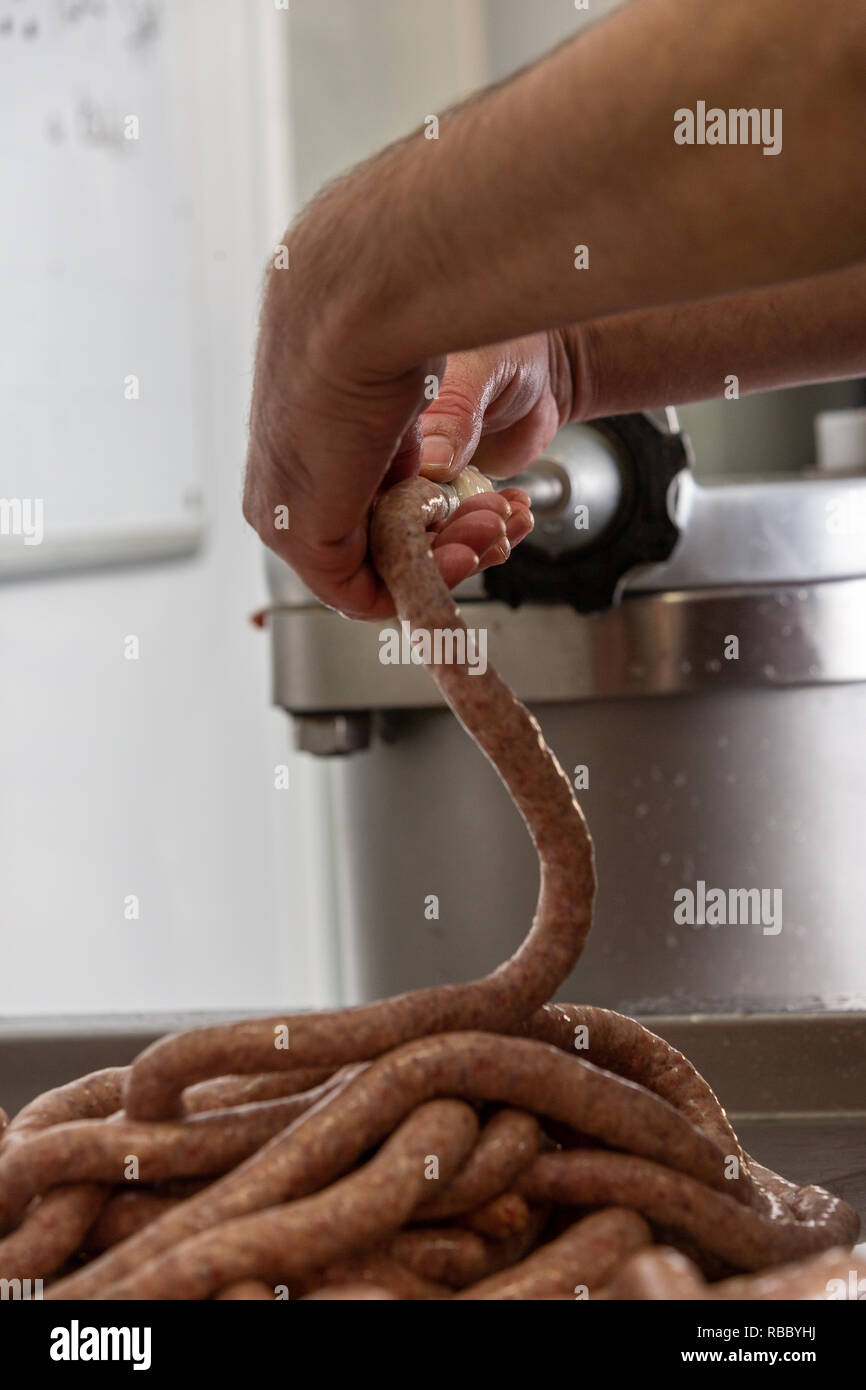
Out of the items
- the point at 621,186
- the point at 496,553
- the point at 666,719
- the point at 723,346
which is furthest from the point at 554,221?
the point at 666,719

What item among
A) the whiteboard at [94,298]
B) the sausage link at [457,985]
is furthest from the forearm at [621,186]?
the whiteboard at [94,298]

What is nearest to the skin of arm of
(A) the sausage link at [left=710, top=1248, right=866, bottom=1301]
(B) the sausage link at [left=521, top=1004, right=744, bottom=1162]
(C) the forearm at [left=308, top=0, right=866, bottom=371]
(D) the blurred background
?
(C) the forearm at [left=308, top=0, right=866, bottom=371]

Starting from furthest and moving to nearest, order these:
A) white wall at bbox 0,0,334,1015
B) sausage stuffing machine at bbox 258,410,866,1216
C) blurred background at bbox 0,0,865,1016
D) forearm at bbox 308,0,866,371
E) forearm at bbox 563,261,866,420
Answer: white wall at bbox 0,0,334,1015 < blurred background at bbox 0,0,865,1016 < sausage stuffing machine at bbox 258,410,866,1216 < forearm at bbox 563,261,866,420 < forearm at bbox 308,0,866,371

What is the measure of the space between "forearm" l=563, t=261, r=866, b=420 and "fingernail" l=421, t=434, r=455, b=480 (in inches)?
8.9

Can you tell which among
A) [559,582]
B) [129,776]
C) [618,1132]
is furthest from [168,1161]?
[129,776]

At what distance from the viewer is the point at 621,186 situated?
477 millimetres

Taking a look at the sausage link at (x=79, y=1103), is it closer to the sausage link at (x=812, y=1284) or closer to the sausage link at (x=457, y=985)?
the sausage link at (x=457, y=985)

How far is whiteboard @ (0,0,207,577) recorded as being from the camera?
84.7 inches

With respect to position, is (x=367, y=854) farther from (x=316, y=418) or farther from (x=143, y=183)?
(x=143, y=183)

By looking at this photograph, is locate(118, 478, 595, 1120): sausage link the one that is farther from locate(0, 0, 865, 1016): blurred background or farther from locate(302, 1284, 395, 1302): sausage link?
locate(0, 0, 865, 1016): blurred background

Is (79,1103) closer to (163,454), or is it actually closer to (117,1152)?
(117,1152)

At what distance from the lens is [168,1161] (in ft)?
1.77

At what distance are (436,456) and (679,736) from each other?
0.54 meters

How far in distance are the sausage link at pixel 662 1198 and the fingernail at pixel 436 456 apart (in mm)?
338
